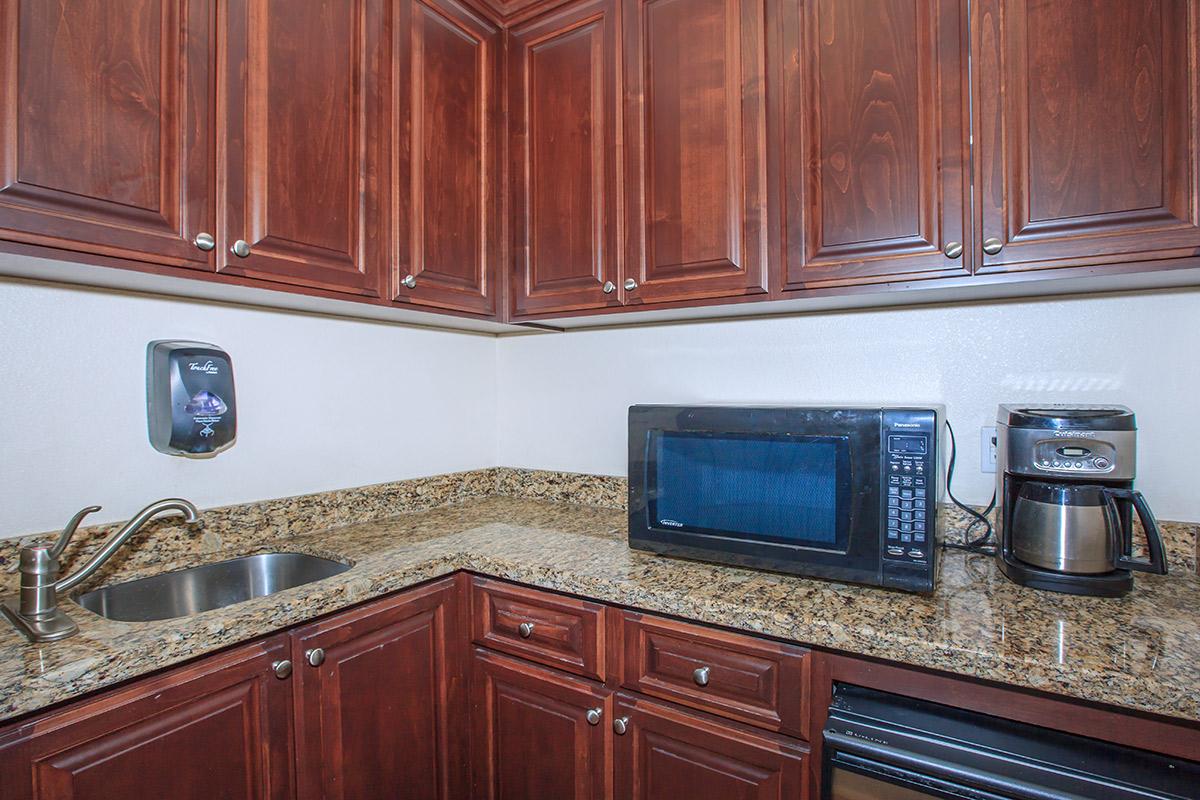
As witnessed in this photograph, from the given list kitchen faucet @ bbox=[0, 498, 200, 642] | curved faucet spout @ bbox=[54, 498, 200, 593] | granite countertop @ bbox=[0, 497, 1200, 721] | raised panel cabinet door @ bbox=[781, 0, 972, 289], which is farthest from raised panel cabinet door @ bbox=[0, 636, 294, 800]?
raised panel cabinet door @ bbox=[781, 0, 972, 289]

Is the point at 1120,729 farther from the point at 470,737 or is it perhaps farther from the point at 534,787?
the point at 470,737

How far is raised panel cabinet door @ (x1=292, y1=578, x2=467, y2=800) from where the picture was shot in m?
1.12

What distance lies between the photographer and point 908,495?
42.3 inches

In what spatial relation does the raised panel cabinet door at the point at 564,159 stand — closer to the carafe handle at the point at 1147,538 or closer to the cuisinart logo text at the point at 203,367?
the cuisinart logo text at the point at 203,367

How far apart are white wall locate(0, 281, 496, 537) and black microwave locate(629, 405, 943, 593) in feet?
2.77

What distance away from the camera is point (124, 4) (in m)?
1.02

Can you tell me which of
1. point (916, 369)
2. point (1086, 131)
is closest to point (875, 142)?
point (1086, 131)

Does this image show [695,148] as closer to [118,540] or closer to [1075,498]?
[1075,498]

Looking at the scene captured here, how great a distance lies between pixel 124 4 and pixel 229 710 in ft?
3.97

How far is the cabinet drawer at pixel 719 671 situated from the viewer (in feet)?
3.34

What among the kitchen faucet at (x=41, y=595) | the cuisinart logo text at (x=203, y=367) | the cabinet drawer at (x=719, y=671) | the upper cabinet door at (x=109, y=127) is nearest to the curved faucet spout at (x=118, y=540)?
the kitchen faucet at (x=41, y=595)

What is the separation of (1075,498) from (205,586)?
1.78 metres

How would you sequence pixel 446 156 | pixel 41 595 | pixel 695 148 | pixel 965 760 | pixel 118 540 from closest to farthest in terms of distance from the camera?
pixel 965 760, pixel 41 595, pixel 118 540, pixel 695 148, pixel 446 156

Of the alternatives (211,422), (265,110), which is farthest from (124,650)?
(265,110)
